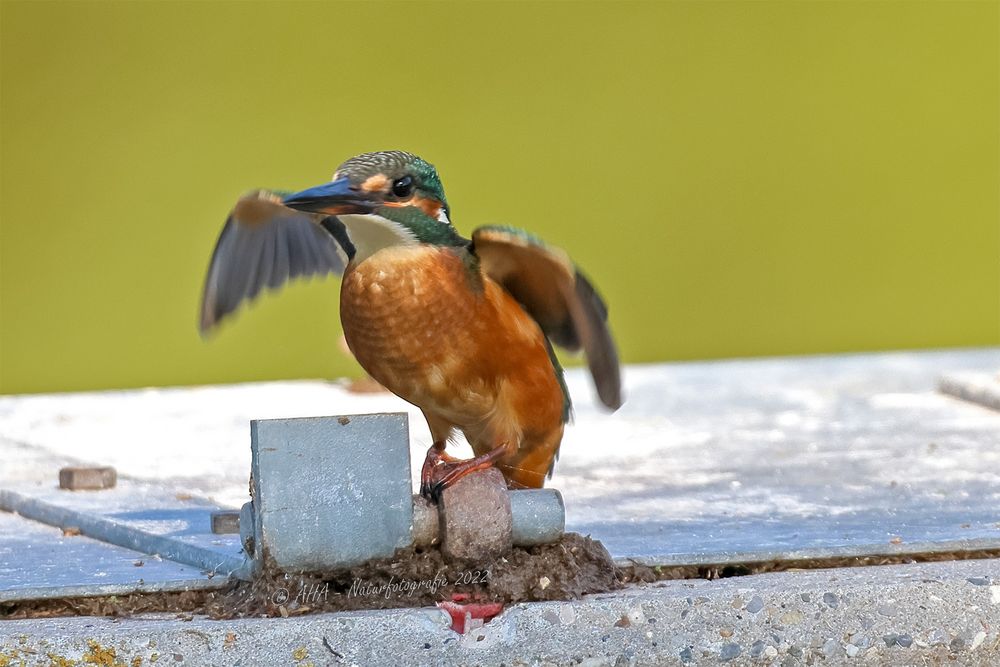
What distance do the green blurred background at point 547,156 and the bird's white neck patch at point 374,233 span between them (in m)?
7.12

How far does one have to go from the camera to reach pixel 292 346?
10.8 m

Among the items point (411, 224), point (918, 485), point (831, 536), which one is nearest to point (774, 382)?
point (918, 485)

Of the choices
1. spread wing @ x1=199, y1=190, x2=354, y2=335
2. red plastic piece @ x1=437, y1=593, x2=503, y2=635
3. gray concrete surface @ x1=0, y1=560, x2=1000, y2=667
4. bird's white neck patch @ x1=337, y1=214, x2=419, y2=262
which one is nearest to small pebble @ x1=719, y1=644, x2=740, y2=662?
gray concrete surface @ x1=0, y1=560, x2=1000, y2=667

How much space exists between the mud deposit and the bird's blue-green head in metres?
0.72

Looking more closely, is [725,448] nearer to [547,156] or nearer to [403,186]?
[403,186]

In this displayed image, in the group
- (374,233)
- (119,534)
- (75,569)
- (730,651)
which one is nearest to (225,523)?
(119,534)

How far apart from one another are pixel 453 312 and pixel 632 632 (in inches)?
32.8

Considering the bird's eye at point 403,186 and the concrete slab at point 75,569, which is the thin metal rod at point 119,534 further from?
the bird's eye at point 403,186

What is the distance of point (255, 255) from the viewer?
4.24 meters

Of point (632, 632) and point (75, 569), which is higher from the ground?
point (75, 569)

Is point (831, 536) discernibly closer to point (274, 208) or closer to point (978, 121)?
point (274, 208)

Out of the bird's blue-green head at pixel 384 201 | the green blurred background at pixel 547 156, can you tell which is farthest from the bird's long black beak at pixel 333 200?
the green blurred background at pixel 547 156

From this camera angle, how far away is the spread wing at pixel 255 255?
4.20m

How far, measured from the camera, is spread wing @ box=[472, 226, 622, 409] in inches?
132
